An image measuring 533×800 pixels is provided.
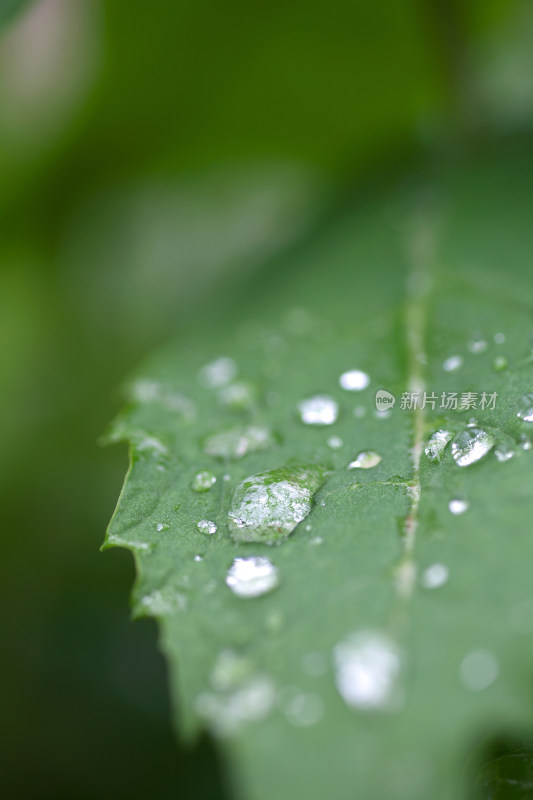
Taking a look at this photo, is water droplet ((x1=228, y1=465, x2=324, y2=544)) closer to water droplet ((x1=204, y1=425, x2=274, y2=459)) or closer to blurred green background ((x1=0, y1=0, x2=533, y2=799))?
water droplet ((x1=204, y1=425, x2=274, y2=459))

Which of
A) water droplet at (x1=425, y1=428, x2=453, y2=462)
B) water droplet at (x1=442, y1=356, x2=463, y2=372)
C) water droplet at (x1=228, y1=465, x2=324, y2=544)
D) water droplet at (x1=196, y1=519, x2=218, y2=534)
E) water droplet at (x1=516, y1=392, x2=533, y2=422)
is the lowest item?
water droplet at (x1=196, y1=519, x2=218, y2=534)

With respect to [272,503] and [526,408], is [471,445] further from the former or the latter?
[272,503]

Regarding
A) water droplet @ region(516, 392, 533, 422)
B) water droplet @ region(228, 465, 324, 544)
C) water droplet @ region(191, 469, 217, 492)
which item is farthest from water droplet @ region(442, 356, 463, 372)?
water droplet @ region(191, 469, 217, 492)

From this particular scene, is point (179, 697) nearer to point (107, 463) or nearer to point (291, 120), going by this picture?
point (107, 463)

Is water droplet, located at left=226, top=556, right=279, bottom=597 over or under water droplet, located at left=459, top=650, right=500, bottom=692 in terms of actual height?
under

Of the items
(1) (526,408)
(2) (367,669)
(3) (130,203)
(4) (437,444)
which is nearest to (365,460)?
(4) (437,444)

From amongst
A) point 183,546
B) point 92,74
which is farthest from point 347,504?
point 92,74

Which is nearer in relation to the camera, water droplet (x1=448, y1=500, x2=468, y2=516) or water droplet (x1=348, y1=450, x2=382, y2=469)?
water droplet (x1=448, y1=500, x2=468, y2=516)

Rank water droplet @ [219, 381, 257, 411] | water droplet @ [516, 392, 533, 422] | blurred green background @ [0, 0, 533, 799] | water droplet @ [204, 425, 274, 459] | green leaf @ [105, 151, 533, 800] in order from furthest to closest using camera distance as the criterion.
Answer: blurred green background @ [0, 0, 533, 799] → water droplet @ [219, 381, 257, 411] → water droplet @ [204, 425, 274, 459] → water droplet @ [516, 392, 533, 422] → green leaf @ [105, 151, 533, 800]
